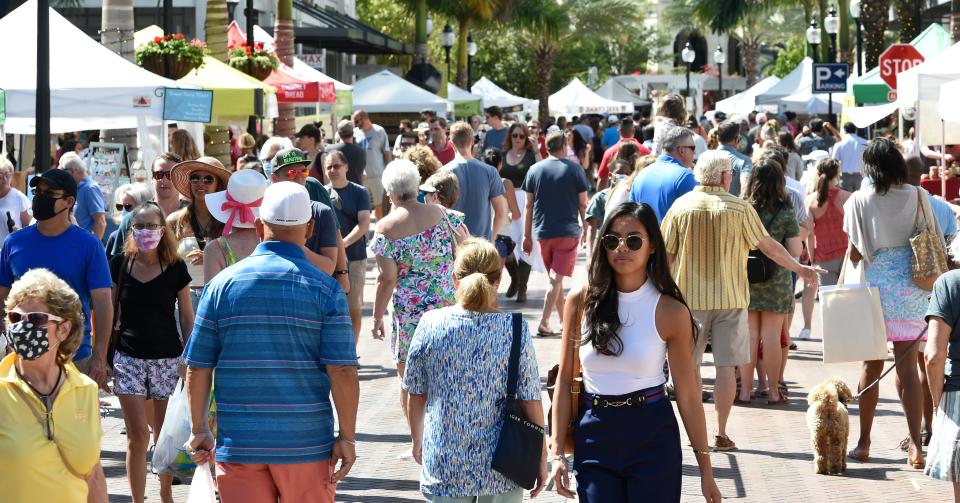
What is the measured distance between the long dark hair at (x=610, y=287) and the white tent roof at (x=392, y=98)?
25.3m

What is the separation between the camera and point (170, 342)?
23.8 feet

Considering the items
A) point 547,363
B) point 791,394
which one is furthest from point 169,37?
point 791,394

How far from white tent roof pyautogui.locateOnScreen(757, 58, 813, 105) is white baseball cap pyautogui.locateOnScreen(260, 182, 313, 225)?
3251 centimetres

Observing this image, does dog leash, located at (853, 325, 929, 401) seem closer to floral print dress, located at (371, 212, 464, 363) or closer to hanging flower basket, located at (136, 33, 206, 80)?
floral print dress, located at (371, 212, 464, 363)

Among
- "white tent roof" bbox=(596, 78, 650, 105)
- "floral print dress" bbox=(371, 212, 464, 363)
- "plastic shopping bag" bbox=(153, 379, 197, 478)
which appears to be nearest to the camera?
"plastic shopping bag" bbox=(153, 379, 197, 478)

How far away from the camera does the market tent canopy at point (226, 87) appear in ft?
55.5

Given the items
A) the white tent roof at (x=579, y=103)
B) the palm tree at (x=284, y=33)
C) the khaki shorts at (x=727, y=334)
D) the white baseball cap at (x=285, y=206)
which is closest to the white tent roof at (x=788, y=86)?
the white tent roof at (x=579, y=103)

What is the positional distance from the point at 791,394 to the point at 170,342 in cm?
524

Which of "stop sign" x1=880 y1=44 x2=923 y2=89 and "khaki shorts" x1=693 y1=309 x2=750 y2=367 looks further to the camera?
"stop sign" x1=880 y1=44 x2=923 y2=89

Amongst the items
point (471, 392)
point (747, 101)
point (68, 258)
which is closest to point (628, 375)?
point (471, 392)

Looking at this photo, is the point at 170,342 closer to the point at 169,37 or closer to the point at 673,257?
the point at 673,257

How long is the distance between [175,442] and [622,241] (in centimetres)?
248

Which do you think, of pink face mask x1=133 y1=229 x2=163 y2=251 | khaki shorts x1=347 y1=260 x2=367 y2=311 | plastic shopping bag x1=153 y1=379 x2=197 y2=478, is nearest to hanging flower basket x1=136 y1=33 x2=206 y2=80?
khaki shorts x1=347 y1=260 x2=367 y2=311

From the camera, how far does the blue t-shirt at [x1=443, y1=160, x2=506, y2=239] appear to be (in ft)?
39.0
